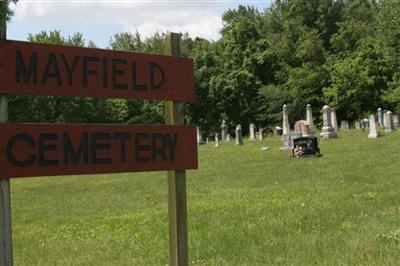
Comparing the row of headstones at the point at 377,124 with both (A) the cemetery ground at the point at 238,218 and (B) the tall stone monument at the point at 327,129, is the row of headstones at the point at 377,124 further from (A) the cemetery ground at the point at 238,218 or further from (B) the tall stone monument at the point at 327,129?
(A) the cemetery ground at the point at 238,218

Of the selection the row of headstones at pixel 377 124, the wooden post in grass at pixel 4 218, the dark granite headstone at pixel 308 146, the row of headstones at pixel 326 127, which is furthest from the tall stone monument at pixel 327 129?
the wooden post in grass at pixel 4 218

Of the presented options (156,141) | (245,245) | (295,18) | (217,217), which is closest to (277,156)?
(217,217)

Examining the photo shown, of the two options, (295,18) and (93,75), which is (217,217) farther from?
(295,18)

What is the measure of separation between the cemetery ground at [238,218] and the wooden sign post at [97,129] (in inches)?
80.9

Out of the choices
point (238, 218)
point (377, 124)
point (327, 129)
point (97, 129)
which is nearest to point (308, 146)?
point (377, 124)

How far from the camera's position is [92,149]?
14.9 feet

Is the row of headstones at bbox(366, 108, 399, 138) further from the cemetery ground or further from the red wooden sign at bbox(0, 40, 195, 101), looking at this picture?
the red wooden sign at bbox(0, 40, 195, 101)

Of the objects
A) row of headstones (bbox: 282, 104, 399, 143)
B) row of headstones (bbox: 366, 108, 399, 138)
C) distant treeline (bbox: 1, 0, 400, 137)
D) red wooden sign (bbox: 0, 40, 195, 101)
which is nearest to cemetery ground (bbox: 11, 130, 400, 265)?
red wooden sign (bbox: 0, 40, 195, 101)

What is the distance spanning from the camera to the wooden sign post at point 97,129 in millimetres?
4219

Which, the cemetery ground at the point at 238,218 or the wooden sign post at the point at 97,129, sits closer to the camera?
the wooden sign post at the point at 97,129

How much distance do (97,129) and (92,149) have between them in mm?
154

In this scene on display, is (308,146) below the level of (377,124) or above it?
below

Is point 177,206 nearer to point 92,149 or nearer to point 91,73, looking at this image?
point 92,149

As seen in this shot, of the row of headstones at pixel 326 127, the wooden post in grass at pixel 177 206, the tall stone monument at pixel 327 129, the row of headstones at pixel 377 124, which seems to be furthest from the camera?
the tall stone monument at pixel 327 129
